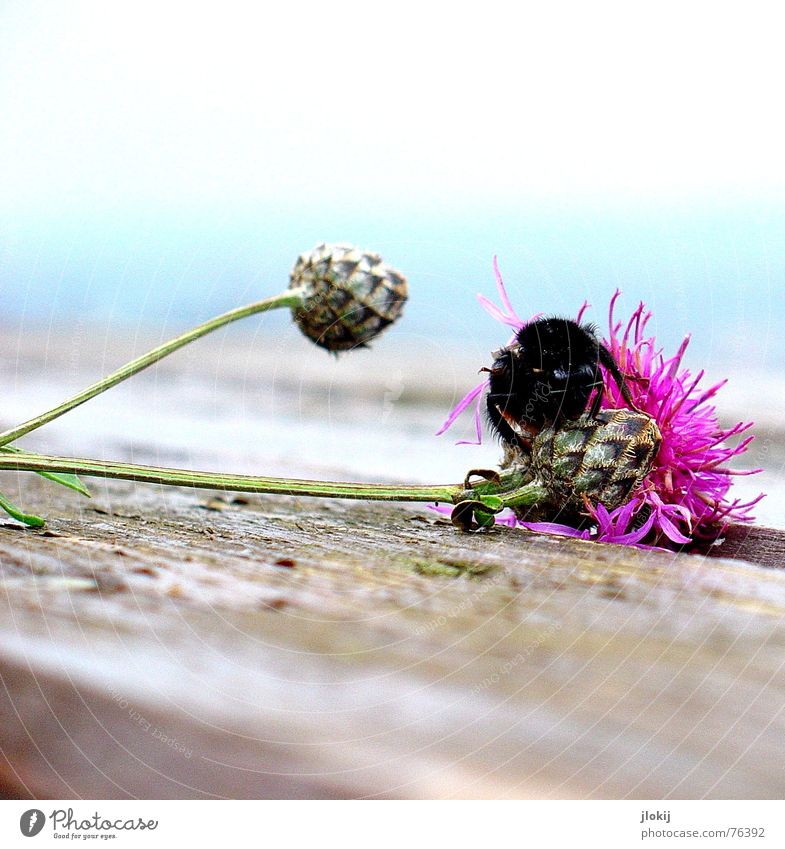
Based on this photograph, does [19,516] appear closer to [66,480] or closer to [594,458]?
[66,480]

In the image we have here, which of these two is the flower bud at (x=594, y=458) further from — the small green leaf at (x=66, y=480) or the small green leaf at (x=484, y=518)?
the small green leaf at (x=66, y=480)

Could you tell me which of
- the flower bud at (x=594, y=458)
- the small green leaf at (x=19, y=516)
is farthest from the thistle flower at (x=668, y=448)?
→ the small green leaf at (x=19, y=516)

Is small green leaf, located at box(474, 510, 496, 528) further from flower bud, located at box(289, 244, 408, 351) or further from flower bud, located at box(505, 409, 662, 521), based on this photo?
flower bud, located at box(289, 244, 408, 351)

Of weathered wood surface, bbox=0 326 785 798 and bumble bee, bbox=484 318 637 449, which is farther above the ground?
bumble bee, bbox=484 318 637 449

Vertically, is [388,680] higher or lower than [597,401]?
lower

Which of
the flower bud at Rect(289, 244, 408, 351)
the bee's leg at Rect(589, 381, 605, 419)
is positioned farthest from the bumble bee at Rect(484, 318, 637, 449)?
the flower bud at Rect(289, 244, 408, 351)

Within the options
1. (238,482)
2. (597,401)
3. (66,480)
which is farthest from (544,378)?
(66,480)
